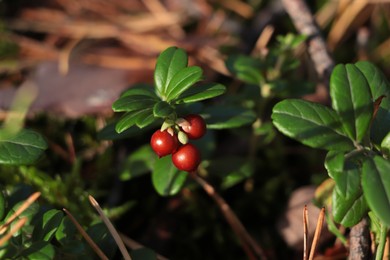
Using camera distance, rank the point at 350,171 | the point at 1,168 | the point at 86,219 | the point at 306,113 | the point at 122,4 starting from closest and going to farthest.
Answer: the point at 350,171 < the point at 306,113 < the point at 86,219 < the point at 1,168 < the point at 122,4

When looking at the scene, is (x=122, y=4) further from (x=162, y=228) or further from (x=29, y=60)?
(x=162, y=228)

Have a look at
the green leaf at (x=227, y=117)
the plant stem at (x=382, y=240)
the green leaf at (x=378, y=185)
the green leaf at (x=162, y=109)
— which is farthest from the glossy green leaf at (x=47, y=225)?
the plant stem at (x=382, y=240)

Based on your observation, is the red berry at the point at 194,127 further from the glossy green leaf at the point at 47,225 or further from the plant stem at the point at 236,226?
the plant stem at the point at 236,226

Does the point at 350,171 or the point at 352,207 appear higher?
the point at 350,171

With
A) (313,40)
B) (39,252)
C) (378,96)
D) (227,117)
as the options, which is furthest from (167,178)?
(313,40)

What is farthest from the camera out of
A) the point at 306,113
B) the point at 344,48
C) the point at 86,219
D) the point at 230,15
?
the point at 230,15

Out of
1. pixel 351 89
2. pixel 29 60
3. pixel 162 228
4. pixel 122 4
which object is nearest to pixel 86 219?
pixel 162 228

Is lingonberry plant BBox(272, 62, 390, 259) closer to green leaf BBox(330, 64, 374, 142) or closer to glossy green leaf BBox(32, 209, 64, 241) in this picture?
green leaf BBox(330, 64, 374, 142)
